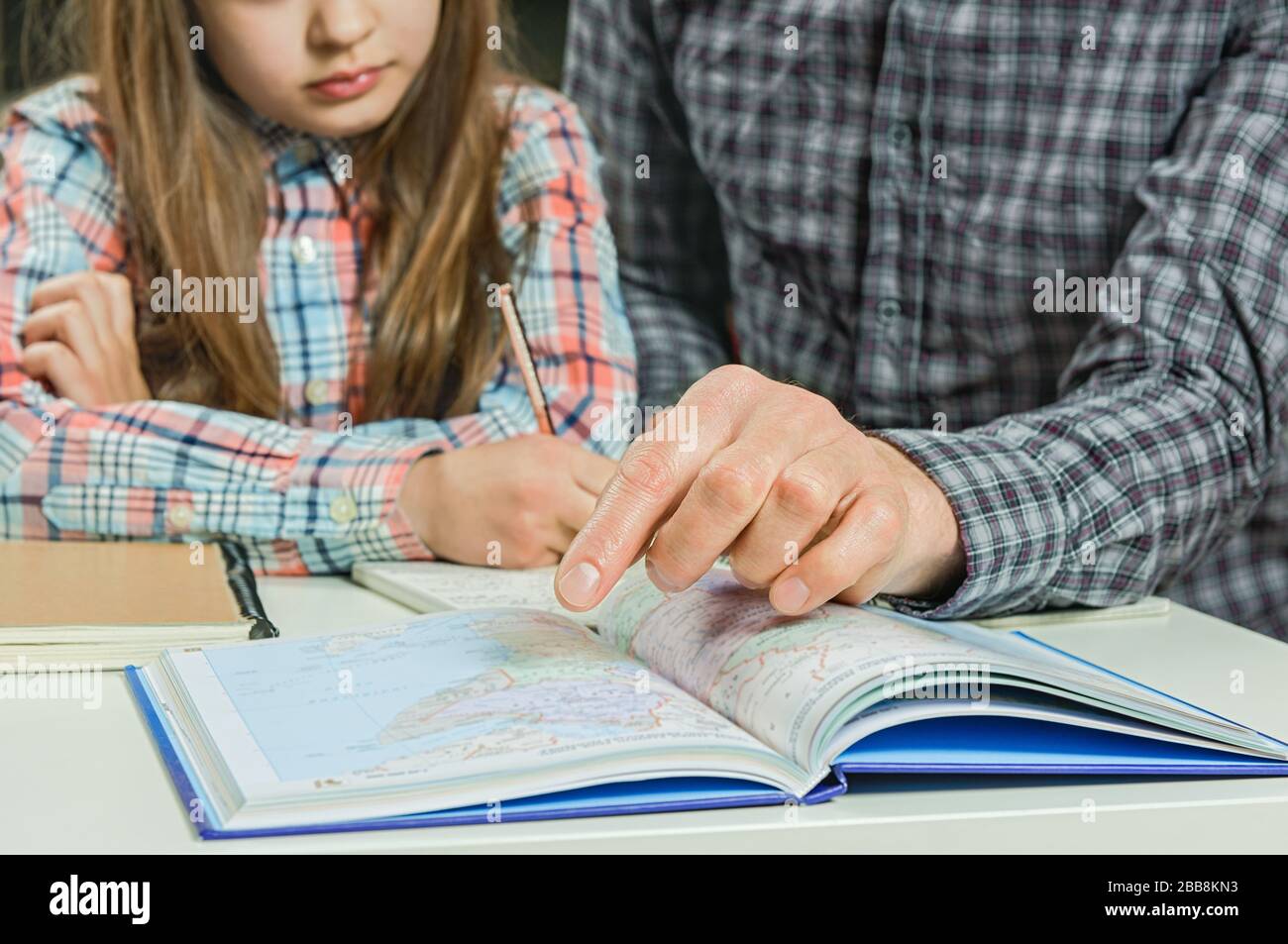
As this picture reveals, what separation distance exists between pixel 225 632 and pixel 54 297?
0.56 metres

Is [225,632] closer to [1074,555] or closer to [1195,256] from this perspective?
[1074,555]

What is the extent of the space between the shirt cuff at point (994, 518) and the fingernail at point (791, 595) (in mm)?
193

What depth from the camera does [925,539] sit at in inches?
29.7

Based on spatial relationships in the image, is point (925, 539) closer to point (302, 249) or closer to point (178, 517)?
point (178, 517)

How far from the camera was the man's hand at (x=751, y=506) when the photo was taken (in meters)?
0.61

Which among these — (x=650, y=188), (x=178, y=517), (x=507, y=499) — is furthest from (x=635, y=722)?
(x=650, y=188)

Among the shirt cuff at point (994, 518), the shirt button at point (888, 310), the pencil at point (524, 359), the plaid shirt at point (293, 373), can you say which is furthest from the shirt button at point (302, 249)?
the shirt cuff at point (994, 518)

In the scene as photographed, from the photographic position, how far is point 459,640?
2.19 ft

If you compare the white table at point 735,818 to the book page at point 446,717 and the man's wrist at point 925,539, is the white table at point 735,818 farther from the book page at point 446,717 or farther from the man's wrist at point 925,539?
the man's wrist at point 925,539

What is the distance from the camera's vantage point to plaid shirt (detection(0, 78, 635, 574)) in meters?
1.01

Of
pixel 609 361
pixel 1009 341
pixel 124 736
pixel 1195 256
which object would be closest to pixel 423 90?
pixel 609 361

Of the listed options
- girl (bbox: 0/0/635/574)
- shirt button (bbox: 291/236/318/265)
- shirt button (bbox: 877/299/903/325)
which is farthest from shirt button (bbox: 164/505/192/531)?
shirt button (bbox: 877/299/903/325)

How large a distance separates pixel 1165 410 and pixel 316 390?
0.76 m
